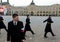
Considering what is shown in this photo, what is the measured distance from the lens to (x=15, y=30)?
7629mm

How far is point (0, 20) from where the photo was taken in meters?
15.9

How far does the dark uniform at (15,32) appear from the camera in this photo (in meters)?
7.53

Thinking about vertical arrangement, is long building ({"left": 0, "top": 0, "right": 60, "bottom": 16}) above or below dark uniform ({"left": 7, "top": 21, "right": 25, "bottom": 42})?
below

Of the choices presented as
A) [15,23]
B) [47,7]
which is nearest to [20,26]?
[15,23]

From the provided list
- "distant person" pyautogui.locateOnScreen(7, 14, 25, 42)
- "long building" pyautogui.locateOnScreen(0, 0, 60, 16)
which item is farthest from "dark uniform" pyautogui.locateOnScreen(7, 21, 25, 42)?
"long building" pyautogui.locateOnScreen(0, 0, 60, 16)

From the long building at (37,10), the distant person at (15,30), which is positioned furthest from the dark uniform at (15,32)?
the long building at (37,10)

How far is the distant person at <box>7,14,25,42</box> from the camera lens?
752 cm

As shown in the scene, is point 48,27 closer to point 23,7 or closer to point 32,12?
point 32,12

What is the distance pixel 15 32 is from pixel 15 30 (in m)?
0.05

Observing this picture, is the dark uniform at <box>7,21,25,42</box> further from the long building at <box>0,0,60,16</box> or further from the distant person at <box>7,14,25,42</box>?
the long building at <box>0,0,60,16</box>

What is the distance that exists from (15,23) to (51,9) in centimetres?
15911

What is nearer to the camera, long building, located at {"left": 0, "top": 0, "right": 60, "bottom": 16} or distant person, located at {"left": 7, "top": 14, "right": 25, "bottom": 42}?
distant person, located at {"left": 7, "top": 14, "right": 25, "bottom": 42}

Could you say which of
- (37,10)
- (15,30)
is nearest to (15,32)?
(15,30)

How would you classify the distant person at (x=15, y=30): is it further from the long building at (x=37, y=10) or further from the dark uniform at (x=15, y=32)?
the long building at (x=37, y=10)
